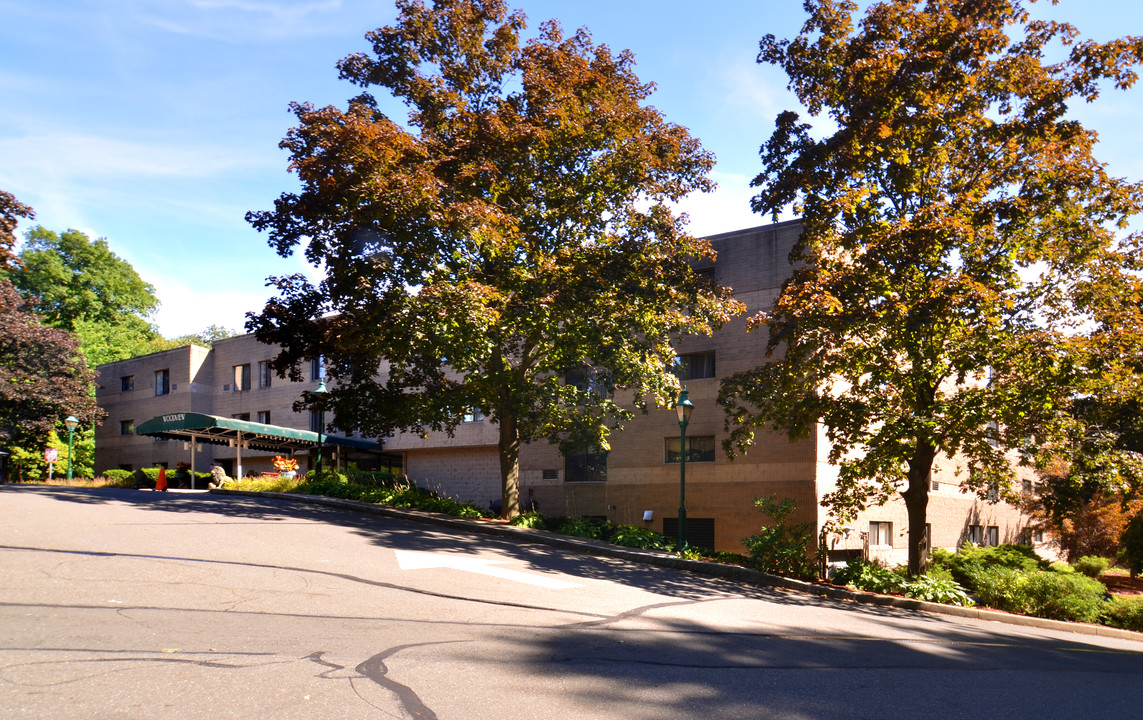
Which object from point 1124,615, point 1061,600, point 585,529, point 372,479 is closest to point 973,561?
point 1124,615

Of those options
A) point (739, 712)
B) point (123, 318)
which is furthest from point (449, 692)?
point (123, 318)

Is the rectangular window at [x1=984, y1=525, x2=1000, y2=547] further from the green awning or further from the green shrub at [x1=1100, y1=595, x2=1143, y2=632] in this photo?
the green awning

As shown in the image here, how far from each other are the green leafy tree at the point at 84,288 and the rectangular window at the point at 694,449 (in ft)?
141

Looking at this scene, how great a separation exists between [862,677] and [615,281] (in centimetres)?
1210

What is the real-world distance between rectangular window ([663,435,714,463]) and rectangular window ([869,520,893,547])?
5416 mm

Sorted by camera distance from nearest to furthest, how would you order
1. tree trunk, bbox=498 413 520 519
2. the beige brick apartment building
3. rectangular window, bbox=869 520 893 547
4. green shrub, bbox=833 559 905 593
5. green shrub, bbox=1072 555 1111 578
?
1. green shrub, bbox=833 559 905 593
2. tree trunk, bbox=498 413 520 519
3. the beige brick apartment building
4. rectangular window, bbox=869 520 893 547
5. green shrub, bbox=1072 555 1111 578

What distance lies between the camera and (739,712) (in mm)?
6172

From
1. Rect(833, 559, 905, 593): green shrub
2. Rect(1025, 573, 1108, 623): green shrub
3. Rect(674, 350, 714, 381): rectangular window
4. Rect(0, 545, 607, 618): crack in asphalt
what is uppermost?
Rect(674, 350, 714, 381): rectangular window

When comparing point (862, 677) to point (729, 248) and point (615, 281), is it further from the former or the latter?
point (729, 248)

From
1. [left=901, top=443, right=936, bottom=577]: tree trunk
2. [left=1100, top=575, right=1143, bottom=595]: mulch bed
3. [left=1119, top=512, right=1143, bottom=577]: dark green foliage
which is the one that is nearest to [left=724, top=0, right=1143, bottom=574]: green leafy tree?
[left=901, top=443, right=936, bottom=577]: tree trunk

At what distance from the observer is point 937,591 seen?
52.9 ft

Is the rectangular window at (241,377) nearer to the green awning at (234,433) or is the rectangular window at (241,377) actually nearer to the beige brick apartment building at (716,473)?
the green awning at (234,433)

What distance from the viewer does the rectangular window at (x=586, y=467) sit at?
26.6m

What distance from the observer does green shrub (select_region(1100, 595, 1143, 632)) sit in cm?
1650
